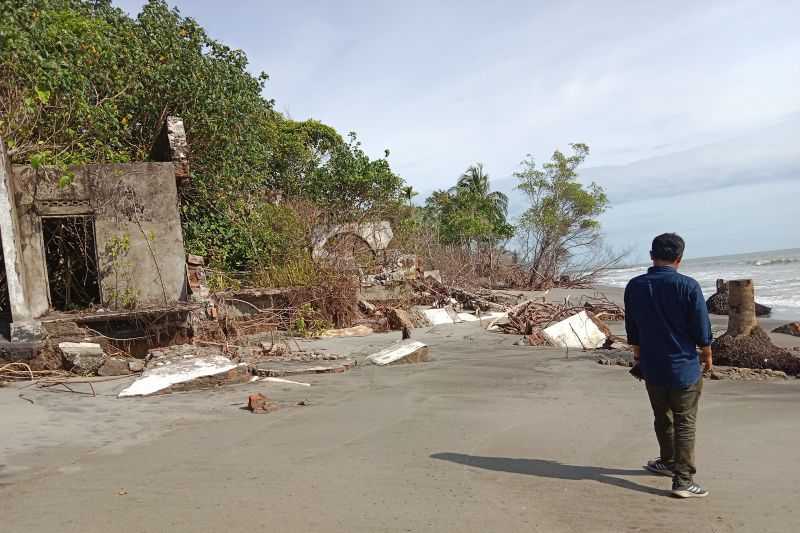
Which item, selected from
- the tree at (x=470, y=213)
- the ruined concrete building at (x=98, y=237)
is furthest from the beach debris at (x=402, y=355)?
the tree at (x=470, y=213)

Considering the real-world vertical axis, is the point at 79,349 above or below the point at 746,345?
above

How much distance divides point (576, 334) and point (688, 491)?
7330mm

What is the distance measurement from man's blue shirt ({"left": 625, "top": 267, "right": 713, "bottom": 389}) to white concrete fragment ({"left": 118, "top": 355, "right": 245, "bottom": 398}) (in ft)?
16.6

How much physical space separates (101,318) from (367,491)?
7.58m

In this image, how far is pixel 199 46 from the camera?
15.3 m

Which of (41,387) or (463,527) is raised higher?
(41,387)

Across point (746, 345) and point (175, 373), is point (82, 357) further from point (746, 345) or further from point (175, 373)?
point (746, 345)

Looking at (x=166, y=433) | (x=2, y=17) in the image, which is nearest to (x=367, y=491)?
(x=166, y=433)

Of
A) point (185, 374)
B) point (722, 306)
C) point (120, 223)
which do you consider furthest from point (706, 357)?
point (722, 306)

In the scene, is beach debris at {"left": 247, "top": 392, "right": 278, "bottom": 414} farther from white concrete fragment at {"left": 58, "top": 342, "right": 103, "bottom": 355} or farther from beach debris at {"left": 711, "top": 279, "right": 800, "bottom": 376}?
beach debris at {"left": 711, "top": 279, "right": 800, "bottom": 376}

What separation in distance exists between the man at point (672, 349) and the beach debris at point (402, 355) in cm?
515

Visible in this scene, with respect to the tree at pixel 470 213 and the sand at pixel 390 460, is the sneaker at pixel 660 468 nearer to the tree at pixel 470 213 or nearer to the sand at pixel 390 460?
the sand at pixel 390 460

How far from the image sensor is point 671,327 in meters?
3.92

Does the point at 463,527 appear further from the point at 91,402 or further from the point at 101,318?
the point at 101,318
